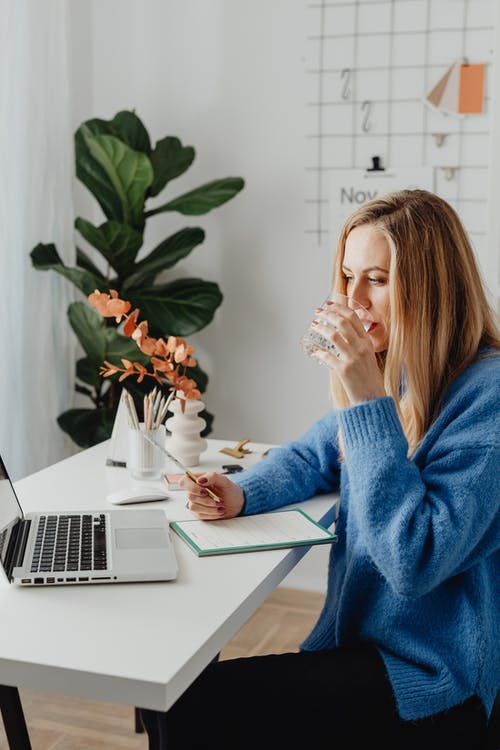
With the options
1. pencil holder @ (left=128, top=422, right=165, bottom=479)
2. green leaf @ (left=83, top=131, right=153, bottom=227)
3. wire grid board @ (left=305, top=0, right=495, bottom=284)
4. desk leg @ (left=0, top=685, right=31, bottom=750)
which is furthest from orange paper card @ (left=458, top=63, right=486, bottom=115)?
desk leg @ (left=0, top=685, right=31, bottom=750)

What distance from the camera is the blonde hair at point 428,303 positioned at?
1.39 metres

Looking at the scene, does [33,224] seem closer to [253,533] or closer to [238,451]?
[238,451]

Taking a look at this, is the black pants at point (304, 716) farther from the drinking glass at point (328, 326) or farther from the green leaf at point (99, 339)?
the green leaf at point (99, 339)

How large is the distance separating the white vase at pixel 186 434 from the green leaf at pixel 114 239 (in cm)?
88

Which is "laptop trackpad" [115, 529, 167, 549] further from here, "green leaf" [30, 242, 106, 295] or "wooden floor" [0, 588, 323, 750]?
"green leaf" [30, 242, 106, 295]

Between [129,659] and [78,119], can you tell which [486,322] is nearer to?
[129,659]

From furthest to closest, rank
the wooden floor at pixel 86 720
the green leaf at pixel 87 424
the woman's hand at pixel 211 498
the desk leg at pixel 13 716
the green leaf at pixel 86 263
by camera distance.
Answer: the green leaf at pixel 86 263 → the green leaf at pixel 87 424 → the wooden floor at pixel 86 720 → the desk leg at pixel 13 716 → the woman's hand at pixel 211 498

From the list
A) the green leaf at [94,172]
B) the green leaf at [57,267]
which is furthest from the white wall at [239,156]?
the green leaf at [57,267]

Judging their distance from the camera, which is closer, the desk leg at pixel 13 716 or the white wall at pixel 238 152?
the desk leg at pixel 13 716

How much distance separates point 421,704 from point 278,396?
1.82 meters

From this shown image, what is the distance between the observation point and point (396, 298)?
139cm

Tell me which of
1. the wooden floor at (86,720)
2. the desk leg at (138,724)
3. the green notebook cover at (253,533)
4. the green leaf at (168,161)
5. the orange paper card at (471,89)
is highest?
the orange paper card at (471,89)

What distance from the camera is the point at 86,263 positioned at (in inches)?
114

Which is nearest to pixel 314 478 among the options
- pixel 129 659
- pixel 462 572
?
pixel 462 572
